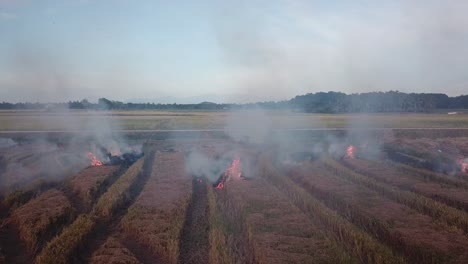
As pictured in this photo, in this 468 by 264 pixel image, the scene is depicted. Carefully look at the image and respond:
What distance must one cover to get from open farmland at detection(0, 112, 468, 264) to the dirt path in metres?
0.05

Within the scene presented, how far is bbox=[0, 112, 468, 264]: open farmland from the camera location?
11859 mm

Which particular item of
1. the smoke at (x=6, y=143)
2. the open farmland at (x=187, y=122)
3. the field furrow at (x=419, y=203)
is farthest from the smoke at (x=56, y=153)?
the field furrow at (x=419, y=203)

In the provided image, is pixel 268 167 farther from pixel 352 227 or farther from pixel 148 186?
pixel 352 227

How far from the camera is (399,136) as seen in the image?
48250mm

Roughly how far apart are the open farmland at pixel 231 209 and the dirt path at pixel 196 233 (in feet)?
0.16

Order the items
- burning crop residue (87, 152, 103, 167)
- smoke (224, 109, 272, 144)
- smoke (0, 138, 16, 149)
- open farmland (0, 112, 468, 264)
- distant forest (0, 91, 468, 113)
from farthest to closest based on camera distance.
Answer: distant forest (0, 91, 468, 113)
smoke (224, 109, 272, 144)
smoke (0, 138, 16, 149)
burning crop residue (87, 152, 103, 167)
open farmland (0, 112, 468, 264)

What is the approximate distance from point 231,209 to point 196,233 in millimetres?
3030

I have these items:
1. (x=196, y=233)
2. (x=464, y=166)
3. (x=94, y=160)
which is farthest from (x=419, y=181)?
(x=94, y=160)

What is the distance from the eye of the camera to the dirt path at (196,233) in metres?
11.9

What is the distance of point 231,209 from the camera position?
1659 cm

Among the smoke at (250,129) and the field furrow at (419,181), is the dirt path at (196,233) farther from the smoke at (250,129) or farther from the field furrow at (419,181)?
the smoke at (250,129)

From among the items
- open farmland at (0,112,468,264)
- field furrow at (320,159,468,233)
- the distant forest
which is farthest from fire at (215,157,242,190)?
the distant forest

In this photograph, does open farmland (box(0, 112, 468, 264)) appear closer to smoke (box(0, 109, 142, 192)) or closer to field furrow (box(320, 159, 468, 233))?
field furrow (box(320, 159, 468, 233))

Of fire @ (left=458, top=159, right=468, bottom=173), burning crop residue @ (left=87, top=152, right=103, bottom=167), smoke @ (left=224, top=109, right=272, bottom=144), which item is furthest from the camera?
smoke @ (left=224, top=109, right=272, bottom=144)
